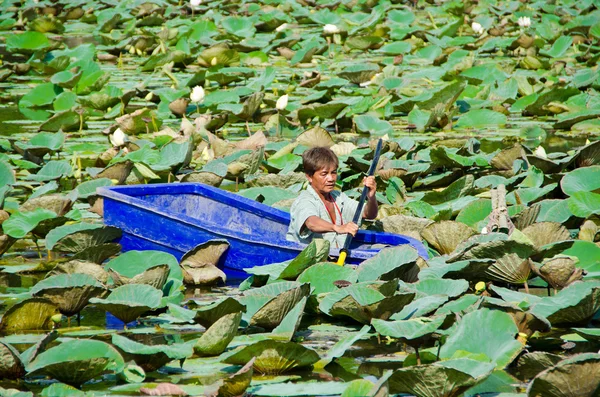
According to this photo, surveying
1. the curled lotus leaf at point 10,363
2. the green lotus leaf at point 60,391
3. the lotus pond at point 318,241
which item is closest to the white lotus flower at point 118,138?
the lotus pond at point 318,241

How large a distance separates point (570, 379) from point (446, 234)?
1817 millimetres

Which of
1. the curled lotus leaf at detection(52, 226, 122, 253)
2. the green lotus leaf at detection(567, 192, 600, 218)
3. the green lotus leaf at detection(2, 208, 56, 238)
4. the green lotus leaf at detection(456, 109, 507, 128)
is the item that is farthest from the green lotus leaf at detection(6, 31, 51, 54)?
the green lotus leaf at detection(567, 192, 600, 218)

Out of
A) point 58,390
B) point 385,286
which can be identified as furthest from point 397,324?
point 58,390

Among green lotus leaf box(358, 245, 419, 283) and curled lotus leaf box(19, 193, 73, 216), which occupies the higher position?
green lotus leaf box(358, 245, 419, 283)

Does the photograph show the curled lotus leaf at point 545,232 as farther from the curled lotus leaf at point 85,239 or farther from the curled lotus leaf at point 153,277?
the curled lotus leaf at point 85,239

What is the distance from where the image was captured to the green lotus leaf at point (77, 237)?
4.50 meters

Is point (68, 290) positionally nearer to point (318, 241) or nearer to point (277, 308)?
point (277, 308)

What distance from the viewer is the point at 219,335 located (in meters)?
3.24

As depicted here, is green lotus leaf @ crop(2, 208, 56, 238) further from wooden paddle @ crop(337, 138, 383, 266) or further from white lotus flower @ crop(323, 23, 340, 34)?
white lotus flower @ crop(323, 23, 340, 34)

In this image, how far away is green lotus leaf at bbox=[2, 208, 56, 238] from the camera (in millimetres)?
4648

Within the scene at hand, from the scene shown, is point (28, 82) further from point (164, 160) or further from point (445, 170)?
point (445, 170)

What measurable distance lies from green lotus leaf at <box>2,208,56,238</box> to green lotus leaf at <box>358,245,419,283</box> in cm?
179

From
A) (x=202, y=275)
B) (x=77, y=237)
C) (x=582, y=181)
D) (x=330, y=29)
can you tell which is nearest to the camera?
(x=202, y=275)

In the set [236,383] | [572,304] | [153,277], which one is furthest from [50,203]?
[572,304]
